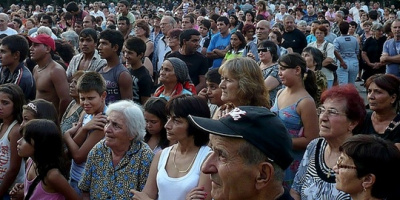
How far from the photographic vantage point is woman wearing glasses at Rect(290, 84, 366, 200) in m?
4.25

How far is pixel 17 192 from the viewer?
207 inches

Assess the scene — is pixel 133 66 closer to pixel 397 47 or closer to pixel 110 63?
pixel 110 63

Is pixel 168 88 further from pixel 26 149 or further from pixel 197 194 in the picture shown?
pixel 197 194

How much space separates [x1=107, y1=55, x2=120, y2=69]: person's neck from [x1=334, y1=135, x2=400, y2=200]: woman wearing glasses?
4033mm

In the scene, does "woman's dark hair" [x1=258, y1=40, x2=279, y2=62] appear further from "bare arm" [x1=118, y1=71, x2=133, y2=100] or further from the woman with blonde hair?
the woman with blonde hair

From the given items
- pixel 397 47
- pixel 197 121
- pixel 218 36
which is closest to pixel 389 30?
pixel 397 47

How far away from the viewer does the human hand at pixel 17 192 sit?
524cm

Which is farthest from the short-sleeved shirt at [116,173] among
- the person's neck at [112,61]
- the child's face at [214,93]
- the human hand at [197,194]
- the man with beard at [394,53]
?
the man with beard at [394,53]

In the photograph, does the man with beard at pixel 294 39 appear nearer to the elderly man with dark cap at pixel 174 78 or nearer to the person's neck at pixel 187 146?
the elderly man with dark cap at pixel 174 78

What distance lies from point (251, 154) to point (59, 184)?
262 centimetres

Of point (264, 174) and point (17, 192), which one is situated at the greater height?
point (264, 174)

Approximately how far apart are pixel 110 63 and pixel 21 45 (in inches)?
45.1

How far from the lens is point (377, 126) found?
5.15m

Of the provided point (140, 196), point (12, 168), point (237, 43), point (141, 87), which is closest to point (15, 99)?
point (12, 168)
